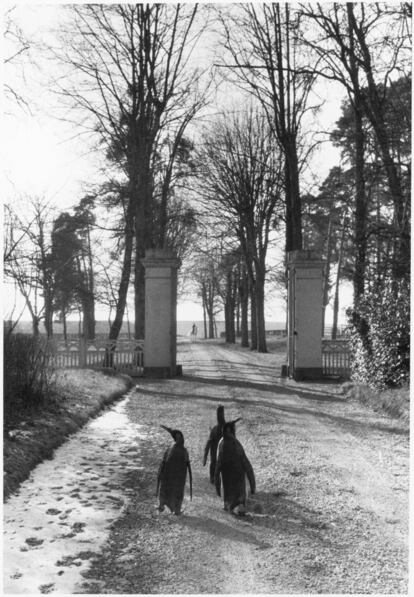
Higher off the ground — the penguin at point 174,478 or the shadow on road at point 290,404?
the penguin at point 174,478

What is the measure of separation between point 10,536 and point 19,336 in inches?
167

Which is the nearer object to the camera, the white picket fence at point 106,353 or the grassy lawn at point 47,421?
the grassy lawn at point 47,421

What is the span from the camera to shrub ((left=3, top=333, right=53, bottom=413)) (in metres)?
6.72

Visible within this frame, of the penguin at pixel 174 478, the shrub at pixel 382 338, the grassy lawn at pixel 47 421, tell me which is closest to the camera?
the penguin at pixel 174 478

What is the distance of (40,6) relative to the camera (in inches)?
201

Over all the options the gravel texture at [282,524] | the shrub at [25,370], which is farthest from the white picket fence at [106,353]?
the gravel texture at [282,524]

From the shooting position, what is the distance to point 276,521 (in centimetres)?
379

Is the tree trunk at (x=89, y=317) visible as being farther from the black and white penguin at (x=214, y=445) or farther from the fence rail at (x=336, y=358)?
the black and white penguin at (x=214, y=445)

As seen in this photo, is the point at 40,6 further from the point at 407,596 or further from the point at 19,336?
the point at 407,596

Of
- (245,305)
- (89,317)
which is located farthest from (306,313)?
(89,317)

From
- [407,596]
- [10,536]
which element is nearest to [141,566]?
[10,536]

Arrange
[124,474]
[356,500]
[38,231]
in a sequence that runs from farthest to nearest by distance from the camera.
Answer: [38,231]
[124,474]
[356,500]

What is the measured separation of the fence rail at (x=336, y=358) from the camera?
13.9 metres

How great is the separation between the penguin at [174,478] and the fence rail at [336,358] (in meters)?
10.5
